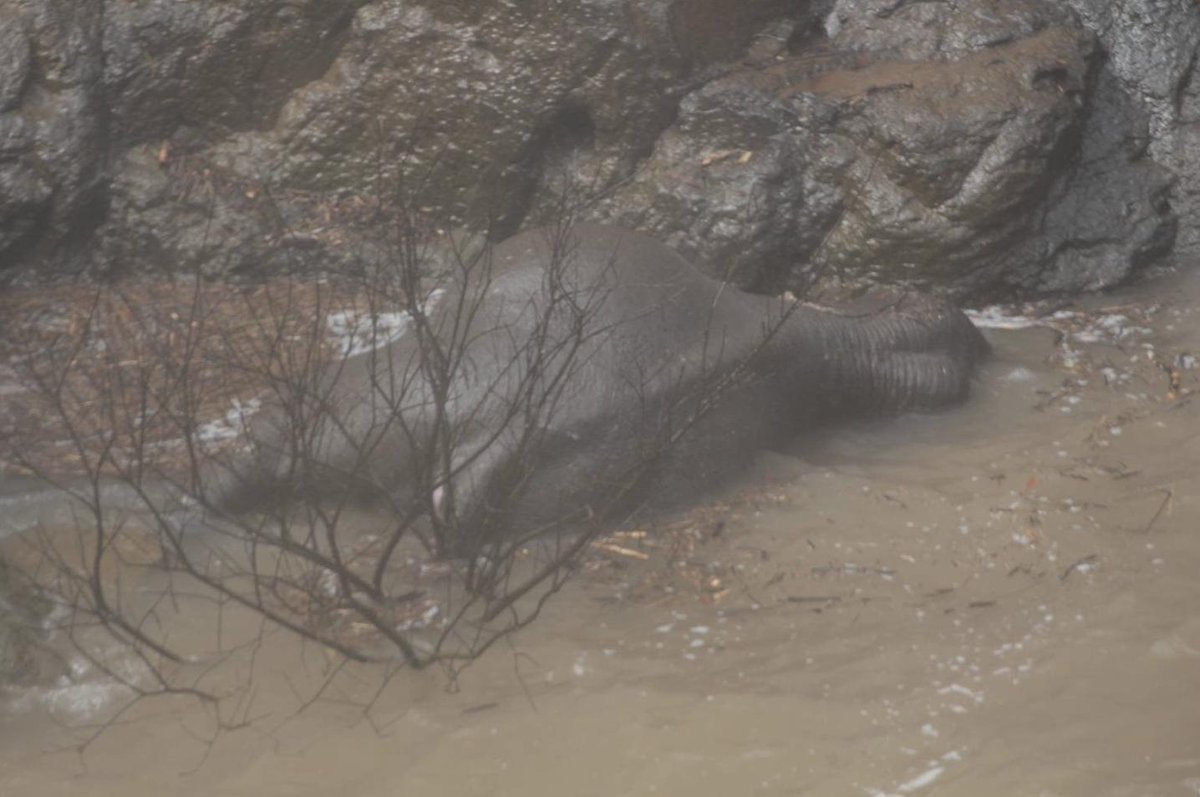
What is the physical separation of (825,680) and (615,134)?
12.7ft

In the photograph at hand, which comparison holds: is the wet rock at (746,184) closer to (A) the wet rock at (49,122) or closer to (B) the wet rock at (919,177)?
(B) the wet rock at (919,177)

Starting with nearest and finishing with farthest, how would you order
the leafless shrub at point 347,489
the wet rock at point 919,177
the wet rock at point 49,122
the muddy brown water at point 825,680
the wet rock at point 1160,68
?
the muddy brown water at point 825,680
the leafless shrub at point 347,489
the wet rock at point 919,177
the wet rock at point 49,122
the wet rock at point 1160,68

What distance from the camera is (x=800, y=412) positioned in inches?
255

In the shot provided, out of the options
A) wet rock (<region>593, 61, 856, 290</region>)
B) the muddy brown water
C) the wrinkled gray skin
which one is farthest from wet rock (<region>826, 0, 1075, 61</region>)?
the muddy brown water

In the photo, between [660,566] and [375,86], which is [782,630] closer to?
[660,566]

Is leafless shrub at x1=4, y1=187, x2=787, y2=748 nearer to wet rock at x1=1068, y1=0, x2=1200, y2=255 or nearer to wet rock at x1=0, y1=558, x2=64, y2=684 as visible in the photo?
wet rock at x1=0, y1=558, x2=64, y2=684

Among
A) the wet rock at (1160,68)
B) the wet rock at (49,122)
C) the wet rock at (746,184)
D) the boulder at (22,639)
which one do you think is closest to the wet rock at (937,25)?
the wet rock at (1160,68)

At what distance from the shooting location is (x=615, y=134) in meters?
7.80

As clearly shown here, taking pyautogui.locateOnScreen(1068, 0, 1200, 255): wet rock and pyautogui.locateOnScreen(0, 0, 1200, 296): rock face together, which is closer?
pyautogui.locateOnScreen(0, 0, 1200, 296): rock face

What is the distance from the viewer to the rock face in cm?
752

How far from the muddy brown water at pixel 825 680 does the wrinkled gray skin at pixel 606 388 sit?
0.34 m

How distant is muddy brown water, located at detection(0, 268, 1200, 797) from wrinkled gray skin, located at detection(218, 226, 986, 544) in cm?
34

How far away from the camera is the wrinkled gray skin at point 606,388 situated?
5.46 meters

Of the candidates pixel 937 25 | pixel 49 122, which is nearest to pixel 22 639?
pixel 49 122
